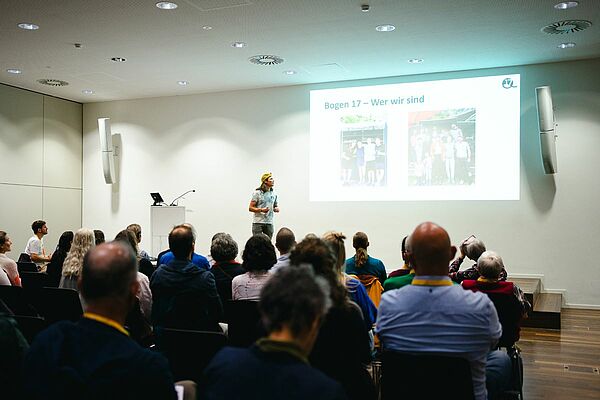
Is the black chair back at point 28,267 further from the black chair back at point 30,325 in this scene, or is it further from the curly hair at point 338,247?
the curly hair at point 338,247

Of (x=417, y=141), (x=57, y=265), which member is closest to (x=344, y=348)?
(x=57, y=265)

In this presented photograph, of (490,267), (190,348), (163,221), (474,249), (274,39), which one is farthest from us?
(163,221)

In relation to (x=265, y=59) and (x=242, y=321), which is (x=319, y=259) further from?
(x=265, y=59)

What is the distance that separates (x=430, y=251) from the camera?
7.39 ft

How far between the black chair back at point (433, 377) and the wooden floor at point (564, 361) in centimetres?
232

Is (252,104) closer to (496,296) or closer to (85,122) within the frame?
(85,122)

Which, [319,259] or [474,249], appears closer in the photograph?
[319,259]

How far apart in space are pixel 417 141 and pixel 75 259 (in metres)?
6.06

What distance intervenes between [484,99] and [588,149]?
1.64m

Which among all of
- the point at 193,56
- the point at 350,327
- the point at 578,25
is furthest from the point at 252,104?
the point at 350,327

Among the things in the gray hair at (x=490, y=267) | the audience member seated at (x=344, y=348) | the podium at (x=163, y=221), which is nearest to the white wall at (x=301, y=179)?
the podium at (x=163, y=221)

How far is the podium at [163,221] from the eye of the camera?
9359 millimetres

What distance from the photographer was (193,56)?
26.4 feet

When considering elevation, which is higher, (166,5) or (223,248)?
(166,5)
